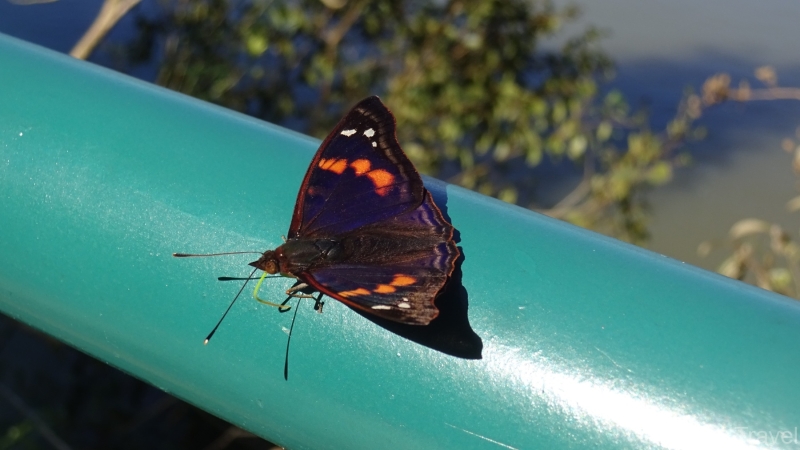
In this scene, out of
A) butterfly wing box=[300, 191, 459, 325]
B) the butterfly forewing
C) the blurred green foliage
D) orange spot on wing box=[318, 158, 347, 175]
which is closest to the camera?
butterfly wing box=[300, 191, 459, 325]

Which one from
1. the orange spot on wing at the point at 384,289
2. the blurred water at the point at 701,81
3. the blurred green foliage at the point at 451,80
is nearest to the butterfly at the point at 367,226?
the orange spot on wing at the point at 384,289

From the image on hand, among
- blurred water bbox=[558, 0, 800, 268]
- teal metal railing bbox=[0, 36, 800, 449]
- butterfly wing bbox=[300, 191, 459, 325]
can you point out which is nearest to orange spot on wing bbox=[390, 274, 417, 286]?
butterfly wing bbox=[300, 191, 459, 325]

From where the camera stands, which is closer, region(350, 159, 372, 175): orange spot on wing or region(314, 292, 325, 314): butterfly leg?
region(314, 292, 325, 314): butterfly leg

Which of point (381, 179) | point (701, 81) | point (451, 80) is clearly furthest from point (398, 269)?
point (701, 81)

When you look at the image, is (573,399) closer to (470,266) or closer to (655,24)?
(470,266)

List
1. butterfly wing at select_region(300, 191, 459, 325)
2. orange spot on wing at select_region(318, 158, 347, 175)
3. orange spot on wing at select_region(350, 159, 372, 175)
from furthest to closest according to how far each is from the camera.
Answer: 1. orange spot on wing at select_region(350, 159, 372, 175)
2. orange spot on wing at select_region(318, 158, 347, 175)
3. butterfly wing at select_region(300, 191, 459, 325)

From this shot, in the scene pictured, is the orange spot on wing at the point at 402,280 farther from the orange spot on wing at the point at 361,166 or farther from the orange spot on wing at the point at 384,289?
the orange spot on wing at the point at 361,166

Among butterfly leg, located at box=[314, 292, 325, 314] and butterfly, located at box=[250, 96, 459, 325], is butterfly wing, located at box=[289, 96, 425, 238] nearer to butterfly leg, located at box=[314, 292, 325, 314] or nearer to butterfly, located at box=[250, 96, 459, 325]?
butterfly, located at box=[250, 96, 459, 325]
